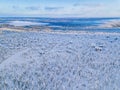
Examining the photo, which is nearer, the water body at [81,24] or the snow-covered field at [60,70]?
the snow-covered field at [60,70]

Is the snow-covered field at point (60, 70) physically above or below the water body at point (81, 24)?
above

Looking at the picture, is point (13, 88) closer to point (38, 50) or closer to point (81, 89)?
point (81, 89)

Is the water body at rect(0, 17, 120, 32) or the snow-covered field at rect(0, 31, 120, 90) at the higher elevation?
the snow-covered field at rect(0, 31, 120, 90)

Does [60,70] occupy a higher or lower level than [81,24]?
higher

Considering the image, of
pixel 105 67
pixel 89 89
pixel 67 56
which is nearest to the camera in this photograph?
pixel 89 89

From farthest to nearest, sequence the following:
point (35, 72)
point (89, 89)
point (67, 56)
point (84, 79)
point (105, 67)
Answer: point (67, 56) → point (105, 67) → point (35, 72) → point (84, 79) → point (89, 89)

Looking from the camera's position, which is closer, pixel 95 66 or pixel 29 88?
pixel 29 88

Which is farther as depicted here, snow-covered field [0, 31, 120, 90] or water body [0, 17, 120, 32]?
water body [0, 17, 120, 32]

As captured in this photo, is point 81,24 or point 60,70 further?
point 81,24

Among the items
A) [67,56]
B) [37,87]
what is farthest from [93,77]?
[67,56]

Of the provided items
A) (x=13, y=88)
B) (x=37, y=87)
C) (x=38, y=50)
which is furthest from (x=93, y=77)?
(x=38, y=50)
